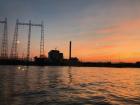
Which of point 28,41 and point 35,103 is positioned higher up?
point 28,41

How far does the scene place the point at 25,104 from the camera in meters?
21.9

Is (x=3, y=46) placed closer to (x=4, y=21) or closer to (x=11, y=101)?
(x=4, y=21)

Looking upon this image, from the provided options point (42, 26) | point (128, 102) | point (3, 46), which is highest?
point (42, 26)

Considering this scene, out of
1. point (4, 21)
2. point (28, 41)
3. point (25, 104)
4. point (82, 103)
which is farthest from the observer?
point (28, 41)

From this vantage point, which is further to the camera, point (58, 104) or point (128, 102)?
point (128, 102)

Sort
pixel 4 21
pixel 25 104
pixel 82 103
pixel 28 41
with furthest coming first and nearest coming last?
pixel 28 41 < pixel 4 21 < pixel 82 103 < pixel 25 104

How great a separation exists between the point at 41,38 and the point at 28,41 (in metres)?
10.6

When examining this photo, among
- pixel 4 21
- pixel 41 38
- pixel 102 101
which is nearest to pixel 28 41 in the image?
pixel 41 38

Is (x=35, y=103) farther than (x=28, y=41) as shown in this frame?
No

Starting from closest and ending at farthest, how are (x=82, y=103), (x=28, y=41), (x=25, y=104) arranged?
(x=25, y=104) < (x=82, y=103) < (x=28, y=41)

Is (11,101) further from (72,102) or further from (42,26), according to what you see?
(42,26)

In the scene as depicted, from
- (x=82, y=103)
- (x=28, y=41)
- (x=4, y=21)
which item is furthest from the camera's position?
(x=28, y=41)

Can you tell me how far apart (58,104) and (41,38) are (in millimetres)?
174803

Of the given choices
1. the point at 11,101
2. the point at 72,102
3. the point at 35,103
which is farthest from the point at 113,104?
the point at 11,101
